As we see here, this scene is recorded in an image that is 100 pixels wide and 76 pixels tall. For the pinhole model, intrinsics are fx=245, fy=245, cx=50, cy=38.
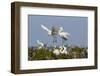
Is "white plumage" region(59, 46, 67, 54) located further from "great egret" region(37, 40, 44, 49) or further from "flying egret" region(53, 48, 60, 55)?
"great egret" region(37, 40, 44, 49)

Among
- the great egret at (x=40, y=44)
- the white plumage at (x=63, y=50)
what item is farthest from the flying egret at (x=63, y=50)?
the great egret at (x=40, y=44)

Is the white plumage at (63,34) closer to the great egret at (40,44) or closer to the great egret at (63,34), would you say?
the great egret at (63,34)

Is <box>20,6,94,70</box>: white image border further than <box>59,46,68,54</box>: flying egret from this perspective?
No

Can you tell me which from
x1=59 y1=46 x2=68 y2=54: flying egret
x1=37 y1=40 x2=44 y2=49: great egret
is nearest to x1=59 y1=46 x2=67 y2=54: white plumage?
x1=59 y1=46 x2=68 y2=54: flying egret

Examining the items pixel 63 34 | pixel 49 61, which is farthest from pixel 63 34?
pixel 49 61

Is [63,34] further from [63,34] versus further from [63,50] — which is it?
[63,50]

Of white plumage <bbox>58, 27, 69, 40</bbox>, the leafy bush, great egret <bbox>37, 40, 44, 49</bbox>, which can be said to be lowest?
the leafy bush

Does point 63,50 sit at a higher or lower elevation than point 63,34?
lower

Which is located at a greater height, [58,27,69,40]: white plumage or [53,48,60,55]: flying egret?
[58,27,69,40]: white plumage

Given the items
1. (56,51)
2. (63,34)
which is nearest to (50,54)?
(56,51)

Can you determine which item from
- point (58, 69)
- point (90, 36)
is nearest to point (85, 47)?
point (90, 36)

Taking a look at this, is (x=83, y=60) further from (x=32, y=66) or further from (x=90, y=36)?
(x=32, y=66)
